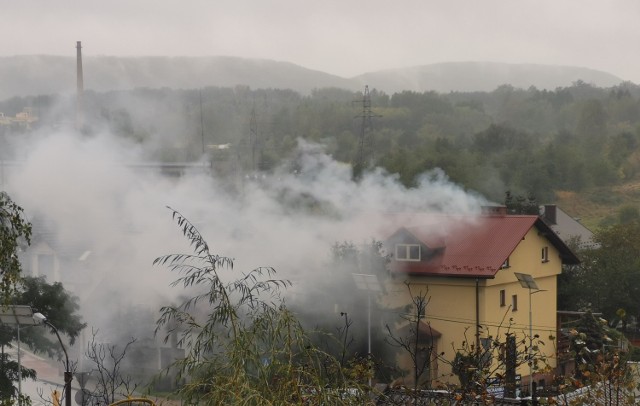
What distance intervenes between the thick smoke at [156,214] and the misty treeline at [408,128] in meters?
7.18

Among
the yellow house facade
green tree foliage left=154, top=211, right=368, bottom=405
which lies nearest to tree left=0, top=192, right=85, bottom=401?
the yellow house facade

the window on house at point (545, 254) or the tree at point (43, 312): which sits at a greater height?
the window on house at point (545, 254)

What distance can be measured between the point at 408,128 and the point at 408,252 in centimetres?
6751

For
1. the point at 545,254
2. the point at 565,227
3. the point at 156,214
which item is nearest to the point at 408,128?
the point at 565,227

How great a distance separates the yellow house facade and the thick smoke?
1.55 meters

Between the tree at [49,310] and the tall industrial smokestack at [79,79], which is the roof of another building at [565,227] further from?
the tree at [49,310]

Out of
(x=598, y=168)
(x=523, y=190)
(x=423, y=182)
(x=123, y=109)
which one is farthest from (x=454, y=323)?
(x=598, y=168)

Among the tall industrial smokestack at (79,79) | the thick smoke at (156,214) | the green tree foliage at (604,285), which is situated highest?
the tall industrial smokestack at (79,79)

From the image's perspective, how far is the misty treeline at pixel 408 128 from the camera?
6825 cm

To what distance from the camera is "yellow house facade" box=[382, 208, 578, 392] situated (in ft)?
124

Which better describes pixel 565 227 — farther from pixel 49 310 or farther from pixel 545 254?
pixel 49 310

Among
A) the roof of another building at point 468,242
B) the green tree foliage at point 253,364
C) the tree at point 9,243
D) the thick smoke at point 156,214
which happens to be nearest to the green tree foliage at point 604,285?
the roof of another building at point 468,242

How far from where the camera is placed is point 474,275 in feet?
125

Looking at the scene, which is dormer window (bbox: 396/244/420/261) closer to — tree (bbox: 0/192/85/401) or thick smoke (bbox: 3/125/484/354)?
thick smoke (bbox: 3/125/484/354)
